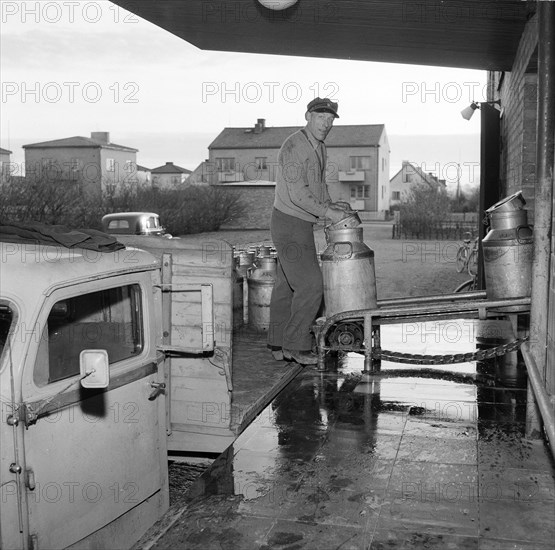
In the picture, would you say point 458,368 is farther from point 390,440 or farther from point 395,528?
point 395,528

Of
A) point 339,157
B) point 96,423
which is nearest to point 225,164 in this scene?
point 339,157

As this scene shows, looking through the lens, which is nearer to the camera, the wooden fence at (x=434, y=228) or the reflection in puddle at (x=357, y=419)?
the reflection in puddle at (x=357, y=419)

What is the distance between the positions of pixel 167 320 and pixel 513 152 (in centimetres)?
605

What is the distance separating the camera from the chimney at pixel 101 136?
66750mm

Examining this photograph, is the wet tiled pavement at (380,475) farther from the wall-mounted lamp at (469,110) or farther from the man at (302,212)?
→ the wall-mounted lamp at (469,110)

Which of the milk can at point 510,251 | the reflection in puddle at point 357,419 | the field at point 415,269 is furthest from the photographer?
the field at point 415,269

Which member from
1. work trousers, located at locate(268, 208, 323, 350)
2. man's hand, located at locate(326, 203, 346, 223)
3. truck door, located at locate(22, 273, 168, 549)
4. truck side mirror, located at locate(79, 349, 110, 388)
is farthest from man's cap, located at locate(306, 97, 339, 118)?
truck side mirror, located at locate(79, 349, 110, 388)

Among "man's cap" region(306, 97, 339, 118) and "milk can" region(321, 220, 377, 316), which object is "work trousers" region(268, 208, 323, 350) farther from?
"man's cap" region(306, 97, 339, 118)

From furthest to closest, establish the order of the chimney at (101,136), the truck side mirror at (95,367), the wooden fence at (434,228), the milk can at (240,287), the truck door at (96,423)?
the chimney at (101,136)
the wooden fence at (434,228)
the milk can at (240,287)
the truck door at (96,423)
the truck side mirror at (95,367)

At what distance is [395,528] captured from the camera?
12.8 ft

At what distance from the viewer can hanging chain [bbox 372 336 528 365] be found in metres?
6.51

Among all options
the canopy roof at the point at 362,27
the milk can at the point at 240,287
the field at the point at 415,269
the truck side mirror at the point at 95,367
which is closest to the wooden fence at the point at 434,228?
the field at the point at 415,269

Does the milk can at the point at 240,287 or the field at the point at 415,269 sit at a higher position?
the milk can at the point at 240,287

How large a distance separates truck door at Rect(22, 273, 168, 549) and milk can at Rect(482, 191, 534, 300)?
11.4 feet
